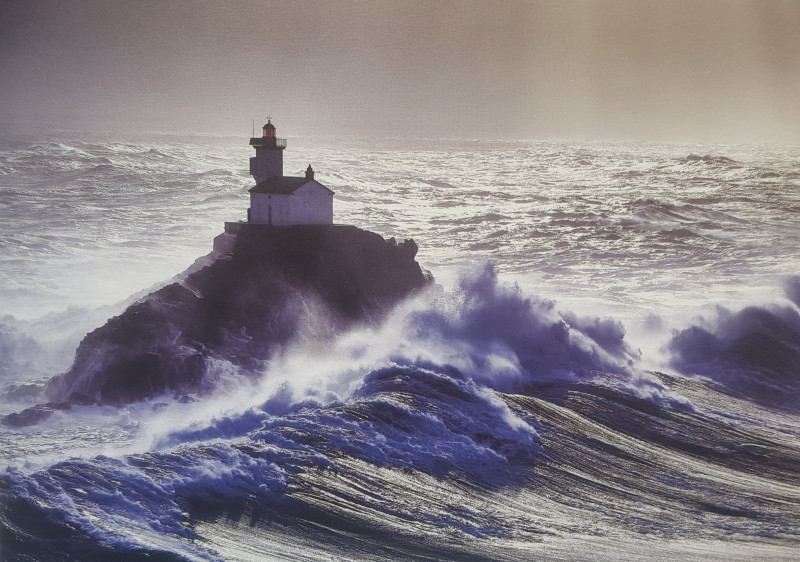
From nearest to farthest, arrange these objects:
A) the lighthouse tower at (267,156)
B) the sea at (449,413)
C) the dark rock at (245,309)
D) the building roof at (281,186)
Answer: the sea at (449,413), the dark rock at (245,309), the building roof at (281,186), the lighthouse tower at (267,156)

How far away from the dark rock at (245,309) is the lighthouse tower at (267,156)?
1.92 metres

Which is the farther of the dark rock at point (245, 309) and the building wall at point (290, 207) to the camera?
the building wall at point (290, 207)

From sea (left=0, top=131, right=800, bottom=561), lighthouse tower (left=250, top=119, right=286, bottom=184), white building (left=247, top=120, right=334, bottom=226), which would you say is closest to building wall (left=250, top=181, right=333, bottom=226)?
white building (left=247, top=120, right=334, bottom=226)

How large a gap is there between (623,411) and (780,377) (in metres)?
5.20

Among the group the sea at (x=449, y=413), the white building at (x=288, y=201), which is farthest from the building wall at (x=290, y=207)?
the sea at (x=449, y=413)

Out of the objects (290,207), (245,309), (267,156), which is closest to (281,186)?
(290,207)

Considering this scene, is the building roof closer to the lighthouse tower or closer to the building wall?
the building wall

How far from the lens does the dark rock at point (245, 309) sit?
17.8 m

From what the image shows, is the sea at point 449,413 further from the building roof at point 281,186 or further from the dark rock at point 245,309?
the building roof at point 281,186

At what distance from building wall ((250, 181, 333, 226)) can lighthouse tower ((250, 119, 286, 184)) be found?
3.52 ft

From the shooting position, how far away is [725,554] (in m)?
12.0

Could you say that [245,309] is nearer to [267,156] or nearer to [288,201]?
[288,201]

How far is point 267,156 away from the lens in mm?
22781

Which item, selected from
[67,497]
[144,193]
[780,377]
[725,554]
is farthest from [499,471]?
[144,193]
